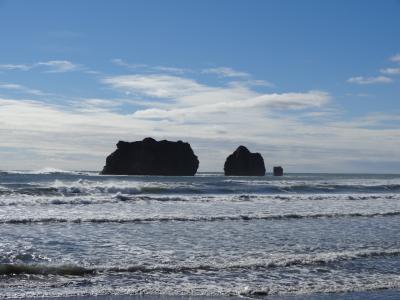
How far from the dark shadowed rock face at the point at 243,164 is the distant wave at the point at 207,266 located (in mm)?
106716

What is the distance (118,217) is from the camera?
22031mm

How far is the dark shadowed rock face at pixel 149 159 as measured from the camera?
352 ft

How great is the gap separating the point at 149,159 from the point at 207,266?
317 feet

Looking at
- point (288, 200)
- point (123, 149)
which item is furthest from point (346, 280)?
point (123, 149)

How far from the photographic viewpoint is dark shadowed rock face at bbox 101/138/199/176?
107312mm

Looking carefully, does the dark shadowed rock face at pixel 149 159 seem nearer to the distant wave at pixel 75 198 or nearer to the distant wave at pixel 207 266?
the distant wave at pixel 75 198

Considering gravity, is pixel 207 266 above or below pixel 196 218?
below

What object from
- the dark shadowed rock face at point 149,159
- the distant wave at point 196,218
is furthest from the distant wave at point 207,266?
the dark shadowed rock face at point 149,159

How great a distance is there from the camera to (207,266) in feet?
38.5

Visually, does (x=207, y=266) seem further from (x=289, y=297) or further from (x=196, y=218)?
(x=196, y=218)

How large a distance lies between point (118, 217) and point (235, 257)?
1007 centimetres

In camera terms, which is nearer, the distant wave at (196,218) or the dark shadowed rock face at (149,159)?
the distant wave at (196,218)

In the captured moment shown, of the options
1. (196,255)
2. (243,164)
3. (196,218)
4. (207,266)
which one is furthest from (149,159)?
(207,266)

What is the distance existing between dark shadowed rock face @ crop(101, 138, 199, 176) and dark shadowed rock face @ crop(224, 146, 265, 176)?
14.6m
